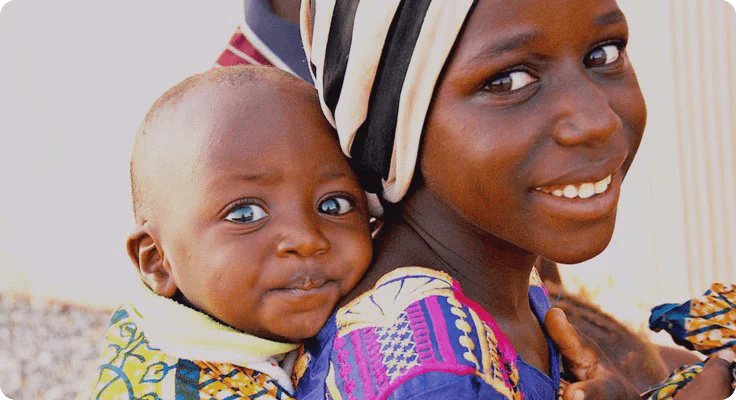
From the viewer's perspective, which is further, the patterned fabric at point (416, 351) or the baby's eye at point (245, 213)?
the baby's eye at point (245, 213)

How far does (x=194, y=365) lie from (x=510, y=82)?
85 centimetres

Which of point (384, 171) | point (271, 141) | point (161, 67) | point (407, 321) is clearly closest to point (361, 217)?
point (384, 171)

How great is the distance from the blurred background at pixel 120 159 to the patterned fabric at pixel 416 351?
2981 mm

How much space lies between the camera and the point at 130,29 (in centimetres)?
615

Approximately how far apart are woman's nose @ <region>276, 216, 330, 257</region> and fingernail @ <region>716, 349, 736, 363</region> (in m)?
0.94

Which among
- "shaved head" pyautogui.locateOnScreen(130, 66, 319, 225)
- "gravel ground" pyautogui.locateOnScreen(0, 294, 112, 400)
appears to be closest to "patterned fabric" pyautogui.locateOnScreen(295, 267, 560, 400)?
"shaved head" pyautogui.locateOnScreen(130, 66, 319, 225)

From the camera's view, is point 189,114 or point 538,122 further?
point 189,114

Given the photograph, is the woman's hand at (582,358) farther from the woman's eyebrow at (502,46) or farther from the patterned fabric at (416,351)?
the woman's eyebrow at (502,46)

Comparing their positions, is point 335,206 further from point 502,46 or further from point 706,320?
point 706,320

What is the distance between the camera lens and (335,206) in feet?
6.37

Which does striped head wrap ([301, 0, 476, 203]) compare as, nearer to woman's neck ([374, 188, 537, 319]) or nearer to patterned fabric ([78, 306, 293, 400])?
woman's neck ([374, 188, 537, 319])

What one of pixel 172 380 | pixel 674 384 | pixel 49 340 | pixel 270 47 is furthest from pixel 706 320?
pixel 49 340

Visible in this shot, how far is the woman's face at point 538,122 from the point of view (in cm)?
167

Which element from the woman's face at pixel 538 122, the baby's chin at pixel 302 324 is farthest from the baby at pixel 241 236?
the woman's face at pixel 538 122
